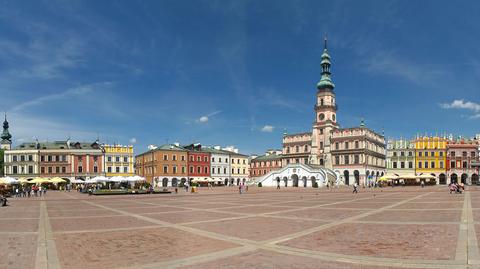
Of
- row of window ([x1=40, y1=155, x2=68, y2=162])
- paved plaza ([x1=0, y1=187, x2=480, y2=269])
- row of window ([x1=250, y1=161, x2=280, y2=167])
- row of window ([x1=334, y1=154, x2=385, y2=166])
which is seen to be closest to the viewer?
paved plaza ([x1=0, y1=187, x2=480, y2=269])

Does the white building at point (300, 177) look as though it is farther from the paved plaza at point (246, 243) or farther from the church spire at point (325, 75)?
the paved plaza at point (246, 243)

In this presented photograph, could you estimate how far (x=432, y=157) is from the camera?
101 metres

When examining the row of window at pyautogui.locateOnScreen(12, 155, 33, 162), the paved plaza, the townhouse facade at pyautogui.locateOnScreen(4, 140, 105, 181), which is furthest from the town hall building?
the paved plaza

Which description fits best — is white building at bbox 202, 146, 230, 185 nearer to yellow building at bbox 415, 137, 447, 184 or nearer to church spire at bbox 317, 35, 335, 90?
church spire at bbox 317, 35, 335, 90

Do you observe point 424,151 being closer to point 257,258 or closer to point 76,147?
point 76,147

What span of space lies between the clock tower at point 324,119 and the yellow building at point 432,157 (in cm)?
2379

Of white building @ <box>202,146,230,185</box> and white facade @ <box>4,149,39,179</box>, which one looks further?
white building @ <box>202,146,230,185</box>

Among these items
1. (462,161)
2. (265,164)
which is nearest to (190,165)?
(265,164)

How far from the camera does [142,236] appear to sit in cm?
1508

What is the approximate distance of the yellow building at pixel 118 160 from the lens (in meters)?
91.4

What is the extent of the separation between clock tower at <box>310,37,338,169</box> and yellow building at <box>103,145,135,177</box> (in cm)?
4418

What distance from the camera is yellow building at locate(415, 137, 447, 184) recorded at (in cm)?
10019

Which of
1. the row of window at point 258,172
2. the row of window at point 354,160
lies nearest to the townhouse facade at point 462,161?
the row of window at point 354,160

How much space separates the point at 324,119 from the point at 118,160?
1981 inches
